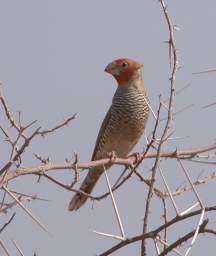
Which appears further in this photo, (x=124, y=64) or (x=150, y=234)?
(x=124, y=64)

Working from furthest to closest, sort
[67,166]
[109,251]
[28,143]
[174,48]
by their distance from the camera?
[67,166] → [174,48] → [28,143] → [109,251]

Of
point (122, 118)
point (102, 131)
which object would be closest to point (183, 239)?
point (122, 118)

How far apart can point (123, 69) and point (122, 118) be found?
699mm

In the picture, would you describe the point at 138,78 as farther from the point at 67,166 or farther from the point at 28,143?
the point at 28,143

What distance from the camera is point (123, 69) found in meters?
8.75

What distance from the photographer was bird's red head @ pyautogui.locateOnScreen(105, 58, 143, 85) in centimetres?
867

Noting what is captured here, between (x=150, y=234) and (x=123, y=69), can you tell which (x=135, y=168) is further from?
(x=123, y=69)

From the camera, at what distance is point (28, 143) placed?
3182 millimetres

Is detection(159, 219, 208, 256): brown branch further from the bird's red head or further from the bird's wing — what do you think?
the bird's red head

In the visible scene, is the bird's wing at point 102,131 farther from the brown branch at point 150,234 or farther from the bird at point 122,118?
the brown branch at point 150,234

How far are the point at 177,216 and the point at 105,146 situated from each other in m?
5.81

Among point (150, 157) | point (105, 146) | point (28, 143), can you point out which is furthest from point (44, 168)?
point (105, 146)

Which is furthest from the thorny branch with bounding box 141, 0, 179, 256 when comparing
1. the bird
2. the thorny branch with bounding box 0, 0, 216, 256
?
the bird

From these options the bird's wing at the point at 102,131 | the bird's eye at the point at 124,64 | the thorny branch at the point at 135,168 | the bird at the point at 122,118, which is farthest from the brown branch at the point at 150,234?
the bird's eye at the point at 124,64
